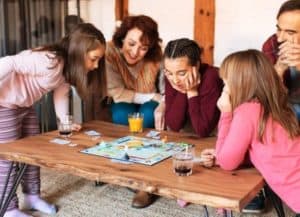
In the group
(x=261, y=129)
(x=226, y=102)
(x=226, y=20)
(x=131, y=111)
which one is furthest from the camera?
(x=226, y=20)

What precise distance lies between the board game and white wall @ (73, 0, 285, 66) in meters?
1.65

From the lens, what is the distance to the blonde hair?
61.4 inches

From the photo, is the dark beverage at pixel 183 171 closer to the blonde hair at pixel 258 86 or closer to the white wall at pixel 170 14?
the blonde hair at pixel 258 86

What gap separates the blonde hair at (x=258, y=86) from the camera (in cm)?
156

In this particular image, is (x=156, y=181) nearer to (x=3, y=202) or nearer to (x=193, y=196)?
(x=193, y=196)

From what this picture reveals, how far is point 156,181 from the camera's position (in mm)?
1475

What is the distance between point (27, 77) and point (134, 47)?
0.78 meters

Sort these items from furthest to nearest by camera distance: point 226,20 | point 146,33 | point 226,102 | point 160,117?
point 226,20, point 146,33, point 160,117, point 226,102

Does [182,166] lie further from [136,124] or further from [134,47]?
[134,47]

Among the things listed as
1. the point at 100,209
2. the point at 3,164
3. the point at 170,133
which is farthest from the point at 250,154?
the point at 3,164

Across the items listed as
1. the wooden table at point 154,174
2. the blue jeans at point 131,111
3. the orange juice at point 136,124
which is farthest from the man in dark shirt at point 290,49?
the blue jeans at point 131,111

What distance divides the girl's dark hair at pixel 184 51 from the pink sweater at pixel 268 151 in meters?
0.63

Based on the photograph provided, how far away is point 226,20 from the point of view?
3.40 m

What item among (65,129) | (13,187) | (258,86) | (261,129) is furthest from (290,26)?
(13,187)
